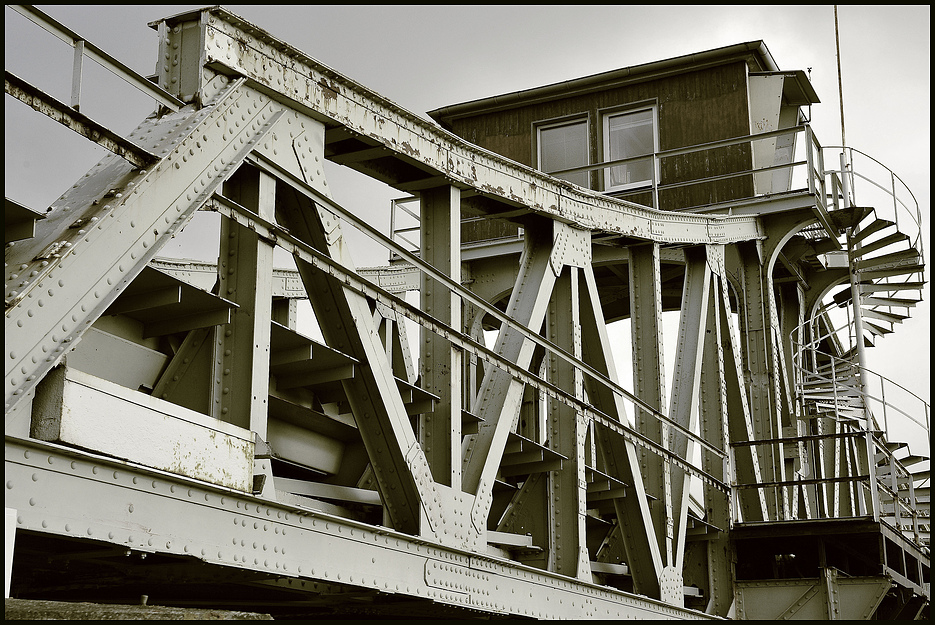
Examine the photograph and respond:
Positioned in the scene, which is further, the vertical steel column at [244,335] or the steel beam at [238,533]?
the vertical steel column at [244,335]

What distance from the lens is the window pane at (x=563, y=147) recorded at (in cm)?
2238

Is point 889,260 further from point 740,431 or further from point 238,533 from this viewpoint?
point 238,533

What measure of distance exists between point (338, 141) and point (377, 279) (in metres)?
13.5

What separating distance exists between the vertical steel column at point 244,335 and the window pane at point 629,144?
50.3 ft

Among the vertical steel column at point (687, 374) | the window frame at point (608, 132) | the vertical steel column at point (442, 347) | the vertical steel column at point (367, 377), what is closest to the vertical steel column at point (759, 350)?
the vertical steel column at point (687, 374)

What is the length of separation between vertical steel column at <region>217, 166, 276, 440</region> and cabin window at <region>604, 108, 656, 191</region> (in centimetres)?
1530

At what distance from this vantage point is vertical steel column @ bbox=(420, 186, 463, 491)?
29.6 feet

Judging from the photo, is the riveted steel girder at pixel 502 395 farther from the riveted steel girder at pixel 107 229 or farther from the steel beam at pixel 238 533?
the riveted steel girder at pixel 107 229

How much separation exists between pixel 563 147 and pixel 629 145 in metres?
1.41

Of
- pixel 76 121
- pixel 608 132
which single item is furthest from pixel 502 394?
pixel 608 132

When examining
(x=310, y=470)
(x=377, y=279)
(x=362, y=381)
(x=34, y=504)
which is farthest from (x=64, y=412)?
(x=377, y=279)

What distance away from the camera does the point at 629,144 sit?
22016 mm

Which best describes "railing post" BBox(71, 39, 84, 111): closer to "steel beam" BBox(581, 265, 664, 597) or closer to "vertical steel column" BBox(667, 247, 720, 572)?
"steel beam" BBox(581, 265, 664, 597)

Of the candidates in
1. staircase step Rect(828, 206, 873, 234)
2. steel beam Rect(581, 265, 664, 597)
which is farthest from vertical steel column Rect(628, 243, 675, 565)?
staircase step Rect(828, 206, 873, 234)
